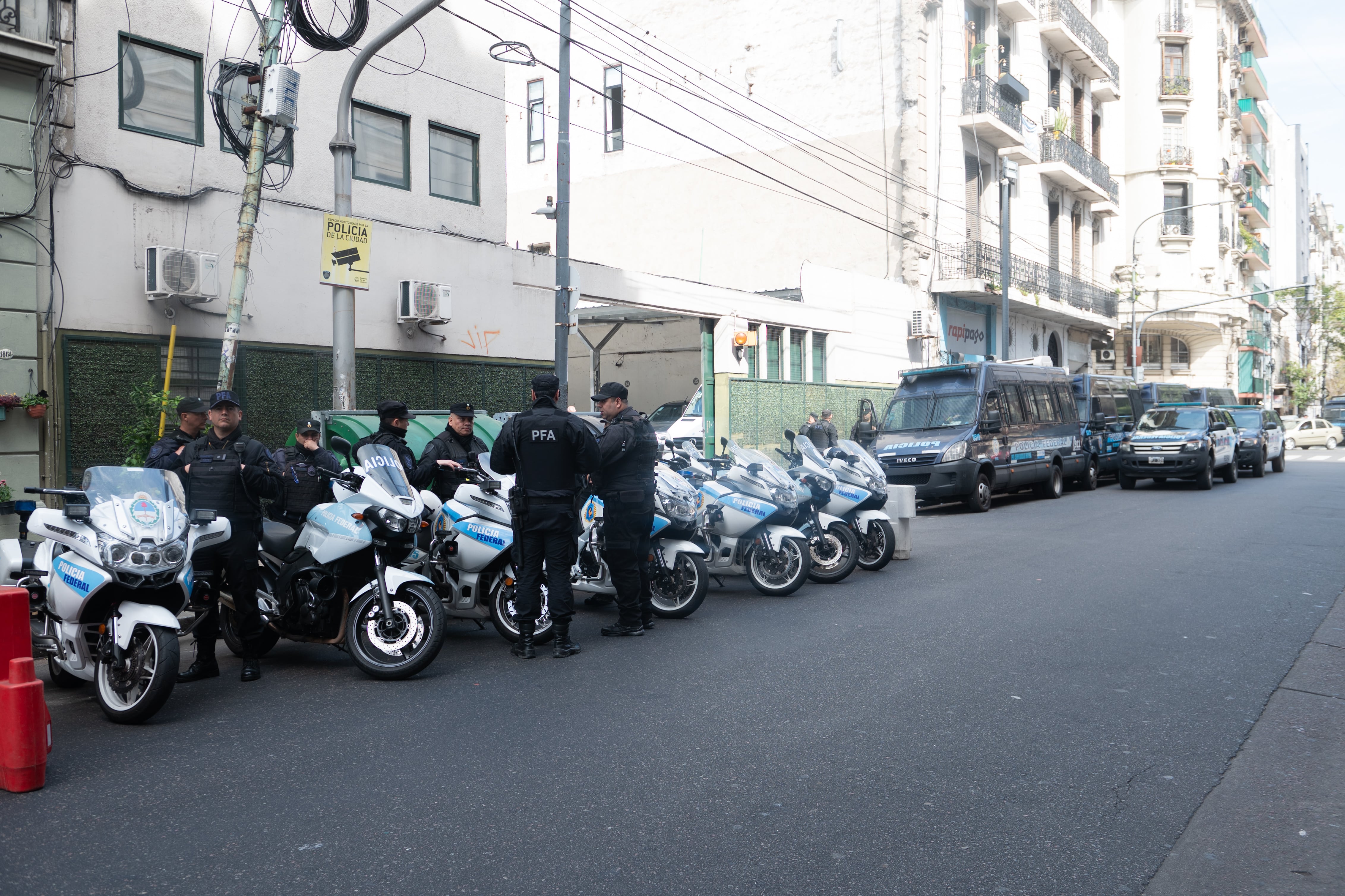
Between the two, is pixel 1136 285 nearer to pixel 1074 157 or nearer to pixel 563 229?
pixel 1074 157

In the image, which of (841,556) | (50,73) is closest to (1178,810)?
(841,556)

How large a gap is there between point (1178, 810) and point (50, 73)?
1227 centimetres

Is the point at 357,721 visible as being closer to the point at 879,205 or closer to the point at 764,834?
the point at 764,834

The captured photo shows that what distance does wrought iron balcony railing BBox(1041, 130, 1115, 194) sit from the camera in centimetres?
3441

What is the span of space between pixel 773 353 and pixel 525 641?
19113 mm

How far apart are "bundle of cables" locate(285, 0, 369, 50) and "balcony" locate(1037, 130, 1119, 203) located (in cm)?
2728

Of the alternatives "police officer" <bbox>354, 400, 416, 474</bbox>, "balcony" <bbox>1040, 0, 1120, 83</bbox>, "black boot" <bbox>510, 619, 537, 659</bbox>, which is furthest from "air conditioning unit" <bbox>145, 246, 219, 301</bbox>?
"balcony" <bbox>1040, 0, 1120, 83</bbox>

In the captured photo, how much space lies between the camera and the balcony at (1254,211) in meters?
55.6

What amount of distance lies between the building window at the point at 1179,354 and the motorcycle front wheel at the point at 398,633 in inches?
1945

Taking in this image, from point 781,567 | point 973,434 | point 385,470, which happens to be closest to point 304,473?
point 385,470

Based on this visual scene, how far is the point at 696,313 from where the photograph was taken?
897 inches

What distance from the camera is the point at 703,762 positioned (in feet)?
16.1

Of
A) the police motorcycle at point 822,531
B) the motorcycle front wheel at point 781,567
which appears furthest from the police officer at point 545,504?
the police motorcycle at point 822,531

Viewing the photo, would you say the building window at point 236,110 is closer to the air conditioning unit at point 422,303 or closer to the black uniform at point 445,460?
the air conditioning unit at point 422,303
